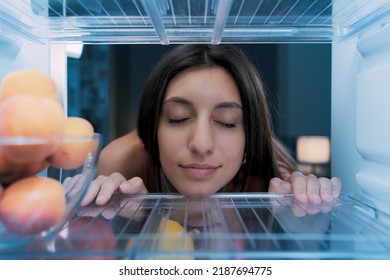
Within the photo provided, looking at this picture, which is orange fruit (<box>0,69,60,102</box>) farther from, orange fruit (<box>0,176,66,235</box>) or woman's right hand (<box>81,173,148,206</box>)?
woman's right hand (<box>81,173,148,206</box>)

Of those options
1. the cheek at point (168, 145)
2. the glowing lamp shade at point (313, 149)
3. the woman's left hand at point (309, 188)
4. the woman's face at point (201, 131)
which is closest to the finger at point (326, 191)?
the woman's left hand at point (309, 188)

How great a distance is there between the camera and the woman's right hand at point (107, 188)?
946 mm

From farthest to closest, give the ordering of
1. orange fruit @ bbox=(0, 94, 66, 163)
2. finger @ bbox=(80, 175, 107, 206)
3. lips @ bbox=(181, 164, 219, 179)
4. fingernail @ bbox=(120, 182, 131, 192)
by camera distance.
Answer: lips @ bbox=(181, 164, 219, 179) → fingernail @ bbox=(120, 182, 131, 192) → finger @ bbox=(80, 175, 107, 206) → orange fruit @ bbox=(0, 94, 66, 163)

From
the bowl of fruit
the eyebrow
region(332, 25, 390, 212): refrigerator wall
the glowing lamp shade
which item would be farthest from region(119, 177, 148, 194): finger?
the glowing lamp shade

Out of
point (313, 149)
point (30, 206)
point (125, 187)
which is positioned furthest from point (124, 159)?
point (313, 149)

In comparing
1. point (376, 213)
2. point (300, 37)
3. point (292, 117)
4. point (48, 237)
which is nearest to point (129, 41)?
point (300, 37)

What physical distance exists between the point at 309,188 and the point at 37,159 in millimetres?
638

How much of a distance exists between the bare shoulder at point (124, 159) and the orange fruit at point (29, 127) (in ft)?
3.63

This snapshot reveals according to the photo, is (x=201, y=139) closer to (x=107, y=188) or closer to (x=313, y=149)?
(x=107, y=188)

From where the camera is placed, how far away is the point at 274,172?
5.27 ft

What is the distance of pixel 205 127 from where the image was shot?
1.08 meters

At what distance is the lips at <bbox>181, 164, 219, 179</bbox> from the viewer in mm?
1147
